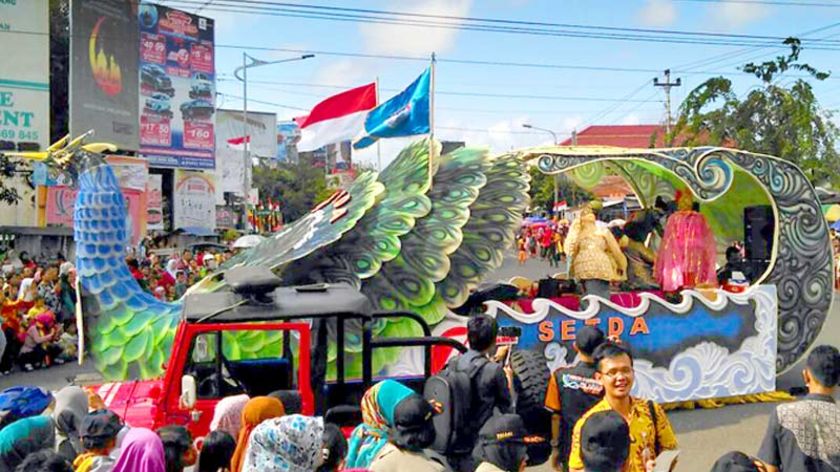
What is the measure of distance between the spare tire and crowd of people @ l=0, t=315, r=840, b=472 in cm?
35

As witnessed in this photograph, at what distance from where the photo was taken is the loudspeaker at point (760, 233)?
34.5ft

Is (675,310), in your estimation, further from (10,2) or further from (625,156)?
(10,2)

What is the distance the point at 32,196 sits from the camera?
25.1m

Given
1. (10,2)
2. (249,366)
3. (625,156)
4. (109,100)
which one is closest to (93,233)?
(249,366)

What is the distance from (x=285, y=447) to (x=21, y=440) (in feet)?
4.57

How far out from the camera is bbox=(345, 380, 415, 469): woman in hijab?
3.69 metres

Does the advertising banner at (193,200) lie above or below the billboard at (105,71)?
below

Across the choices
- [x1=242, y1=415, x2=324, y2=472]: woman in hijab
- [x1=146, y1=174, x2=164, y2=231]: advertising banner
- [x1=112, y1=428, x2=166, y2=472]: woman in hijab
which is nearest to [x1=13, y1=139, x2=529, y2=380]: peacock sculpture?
[x1=112, y1=428, x2=166, y2=472]: woman in hijab

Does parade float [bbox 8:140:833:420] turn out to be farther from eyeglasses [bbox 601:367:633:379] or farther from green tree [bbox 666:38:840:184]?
green tree [bbox 666:38:840:184]

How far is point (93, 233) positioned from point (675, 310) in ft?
19.2

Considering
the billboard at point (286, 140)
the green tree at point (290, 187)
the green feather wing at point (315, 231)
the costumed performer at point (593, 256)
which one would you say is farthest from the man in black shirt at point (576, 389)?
the billboard at point (286, 140)

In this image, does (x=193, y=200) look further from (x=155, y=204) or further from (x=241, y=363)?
(x=241, y=363)

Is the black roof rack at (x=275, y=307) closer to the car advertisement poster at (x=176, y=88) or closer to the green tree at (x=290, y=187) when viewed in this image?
the car advertisement poster at (x=176, y=88)

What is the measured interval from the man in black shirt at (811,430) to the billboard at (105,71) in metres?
28.2
